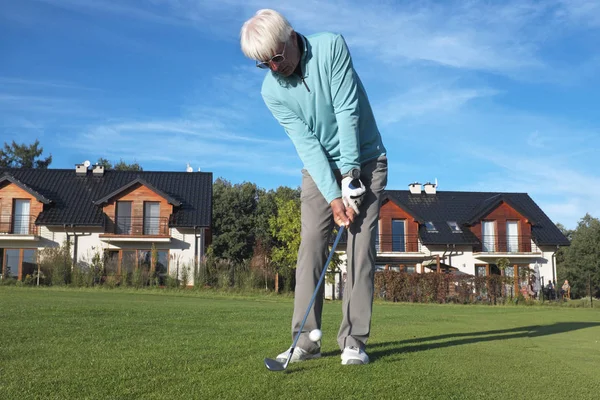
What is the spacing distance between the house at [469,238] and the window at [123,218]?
14240mm

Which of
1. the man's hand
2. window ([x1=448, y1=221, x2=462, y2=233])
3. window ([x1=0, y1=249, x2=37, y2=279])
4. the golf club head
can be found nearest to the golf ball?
the golf club head

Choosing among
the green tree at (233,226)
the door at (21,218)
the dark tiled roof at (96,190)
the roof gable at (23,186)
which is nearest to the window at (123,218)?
the dark tiled roof at (96,190)

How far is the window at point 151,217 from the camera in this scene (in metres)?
31.5

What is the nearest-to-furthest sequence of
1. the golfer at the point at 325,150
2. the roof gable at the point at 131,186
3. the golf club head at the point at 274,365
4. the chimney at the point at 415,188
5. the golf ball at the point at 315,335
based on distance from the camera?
the golf club head at the point at 274,365 < the golf ball at the point at 315,335 < the golfer at the point at 325,150 < the roof gable at the point at 131,186 < the chimney at the point at 415,188

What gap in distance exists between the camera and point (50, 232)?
31.0m

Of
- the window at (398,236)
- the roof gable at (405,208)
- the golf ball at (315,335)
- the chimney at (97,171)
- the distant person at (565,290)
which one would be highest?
the chimney at (97,171)

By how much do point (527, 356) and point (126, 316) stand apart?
434 cm

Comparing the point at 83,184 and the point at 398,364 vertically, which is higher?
the point at 83,184

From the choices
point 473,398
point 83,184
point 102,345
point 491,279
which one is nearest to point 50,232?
point 83,184

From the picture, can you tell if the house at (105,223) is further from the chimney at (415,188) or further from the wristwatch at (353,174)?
the wristwatch at (353,174)

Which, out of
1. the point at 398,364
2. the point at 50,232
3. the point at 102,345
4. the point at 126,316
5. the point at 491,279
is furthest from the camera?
the point at 50,232

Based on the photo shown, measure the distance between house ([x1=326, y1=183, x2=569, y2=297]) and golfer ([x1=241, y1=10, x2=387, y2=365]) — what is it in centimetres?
2949

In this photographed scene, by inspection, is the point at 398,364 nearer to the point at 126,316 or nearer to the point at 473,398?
the point at 473,398

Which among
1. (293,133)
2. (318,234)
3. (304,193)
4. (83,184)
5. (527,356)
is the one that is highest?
(83,184)
